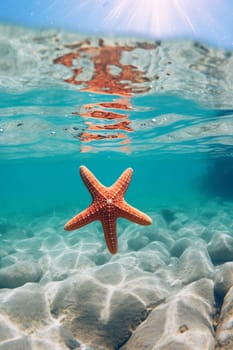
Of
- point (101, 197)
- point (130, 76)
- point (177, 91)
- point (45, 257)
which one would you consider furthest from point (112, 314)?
point (177, 91)

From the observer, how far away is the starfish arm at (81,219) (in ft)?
17.3

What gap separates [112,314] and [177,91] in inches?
370

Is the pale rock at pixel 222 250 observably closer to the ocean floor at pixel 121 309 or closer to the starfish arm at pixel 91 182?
the ocean floor at pixel 121 309

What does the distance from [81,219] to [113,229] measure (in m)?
0.65

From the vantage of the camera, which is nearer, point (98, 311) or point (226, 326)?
point (226, 326)

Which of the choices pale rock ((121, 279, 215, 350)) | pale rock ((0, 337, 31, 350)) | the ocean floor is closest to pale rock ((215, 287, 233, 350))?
the ocean floor

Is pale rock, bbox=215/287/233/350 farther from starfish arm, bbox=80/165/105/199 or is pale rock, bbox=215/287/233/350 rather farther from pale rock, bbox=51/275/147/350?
starfish arm, bbox=80/165/105/199

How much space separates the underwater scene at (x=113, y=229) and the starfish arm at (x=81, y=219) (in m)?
0.02

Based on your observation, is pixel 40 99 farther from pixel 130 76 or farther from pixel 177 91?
pixel 177 91

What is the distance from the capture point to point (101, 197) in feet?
18.1

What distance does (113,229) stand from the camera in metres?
5.51

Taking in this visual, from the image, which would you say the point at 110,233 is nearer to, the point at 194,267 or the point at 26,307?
the point at 26,307

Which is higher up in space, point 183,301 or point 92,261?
point 183,301

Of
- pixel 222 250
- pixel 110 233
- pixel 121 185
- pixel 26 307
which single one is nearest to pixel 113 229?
pixel 110 233
